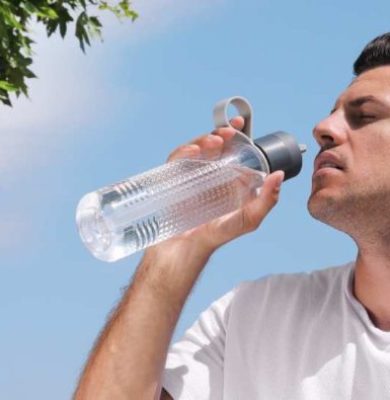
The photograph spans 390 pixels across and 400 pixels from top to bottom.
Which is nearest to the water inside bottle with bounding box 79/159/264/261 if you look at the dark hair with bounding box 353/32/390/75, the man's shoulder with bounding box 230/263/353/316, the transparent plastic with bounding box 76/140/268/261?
the transparent plastic with bounding box 76/140/268/261

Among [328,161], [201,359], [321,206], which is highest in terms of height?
[328,161]

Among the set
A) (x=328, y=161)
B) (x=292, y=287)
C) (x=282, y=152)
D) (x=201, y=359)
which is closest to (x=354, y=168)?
(x=328, y=161)

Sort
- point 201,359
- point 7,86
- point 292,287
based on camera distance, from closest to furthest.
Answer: point 201,359, point 292,287, point 7,86

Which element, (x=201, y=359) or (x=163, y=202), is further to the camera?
(x=201, y=359)

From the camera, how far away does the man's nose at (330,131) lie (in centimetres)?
267

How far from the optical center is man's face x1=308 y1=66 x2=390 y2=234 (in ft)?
8.61

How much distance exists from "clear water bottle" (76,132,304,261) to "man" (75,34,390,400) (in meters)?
0.04

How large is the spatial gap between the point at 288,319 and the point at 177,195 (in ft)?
1.63

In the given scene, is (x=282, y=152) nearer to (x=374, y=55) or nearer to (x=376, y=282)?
(x=376, y=282)

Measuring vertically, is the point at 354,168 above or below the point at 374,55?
below

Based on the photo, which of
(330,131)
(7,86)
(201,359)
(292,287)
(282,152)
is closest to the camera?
(282,152)

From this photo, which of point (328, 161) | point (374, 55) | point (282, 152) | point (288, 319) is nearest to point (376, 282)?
point (288, 319)

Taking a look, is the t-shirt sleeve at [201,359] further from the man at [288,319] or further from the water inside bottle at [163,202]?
the water inside bottle at [163,202]

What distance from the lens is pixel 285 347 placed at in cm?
273
